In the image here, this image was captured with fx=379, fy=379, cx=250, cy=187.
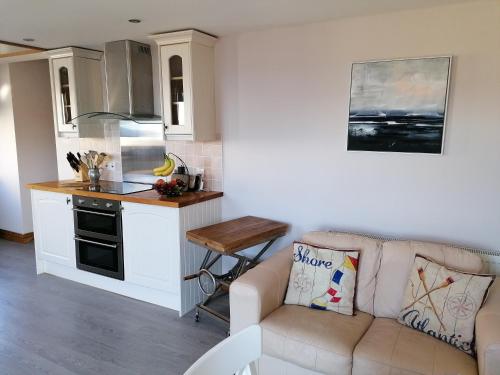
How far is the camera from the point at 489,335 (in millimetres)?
1726

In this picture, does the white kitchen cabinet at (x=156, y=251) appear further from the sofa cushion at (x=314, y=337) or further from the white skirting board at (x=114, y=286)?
the sofa cushion at (x=314, y=337)

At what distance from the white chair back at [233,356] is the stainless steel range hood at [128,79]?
2.58 m

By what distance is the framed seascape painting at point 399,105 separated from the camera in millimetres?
2479

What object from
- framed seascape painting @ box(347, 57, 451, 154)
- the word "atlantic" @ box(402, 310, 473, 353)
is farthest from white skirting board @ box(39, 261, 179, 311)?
framed seascape painting @ box(347, 57, 451, 154)

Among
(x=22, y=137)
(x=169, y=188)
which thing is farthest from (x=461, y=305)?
(x=22, y=137)

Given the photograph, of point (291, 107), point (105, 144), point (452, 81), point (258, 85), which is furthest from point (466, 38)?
point (105, 144)

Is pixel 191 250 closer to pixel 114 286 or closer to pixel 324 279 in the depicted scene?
pixel 114 286

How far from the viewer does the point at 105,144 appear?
13.1 feet

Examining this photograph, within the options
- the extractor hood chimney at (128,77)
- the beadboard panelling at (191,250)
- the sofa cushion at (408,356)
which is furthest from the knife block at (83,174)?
the sofa cushion at (408,356)

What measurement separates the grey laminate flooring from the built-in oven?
26 cm

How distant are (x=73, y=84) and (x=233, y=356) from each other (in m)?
3.43

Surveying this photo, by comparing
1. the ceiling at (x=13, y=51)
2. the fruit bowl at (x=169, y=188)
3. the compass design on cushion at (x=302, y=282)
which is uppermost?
the ceiling at (x=13, y=51)

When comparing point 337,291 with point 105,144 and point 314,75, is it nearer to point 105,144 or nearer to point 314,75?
point 314,75

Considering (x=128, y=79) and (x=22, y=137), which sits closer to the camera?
(x=128, y=79)
